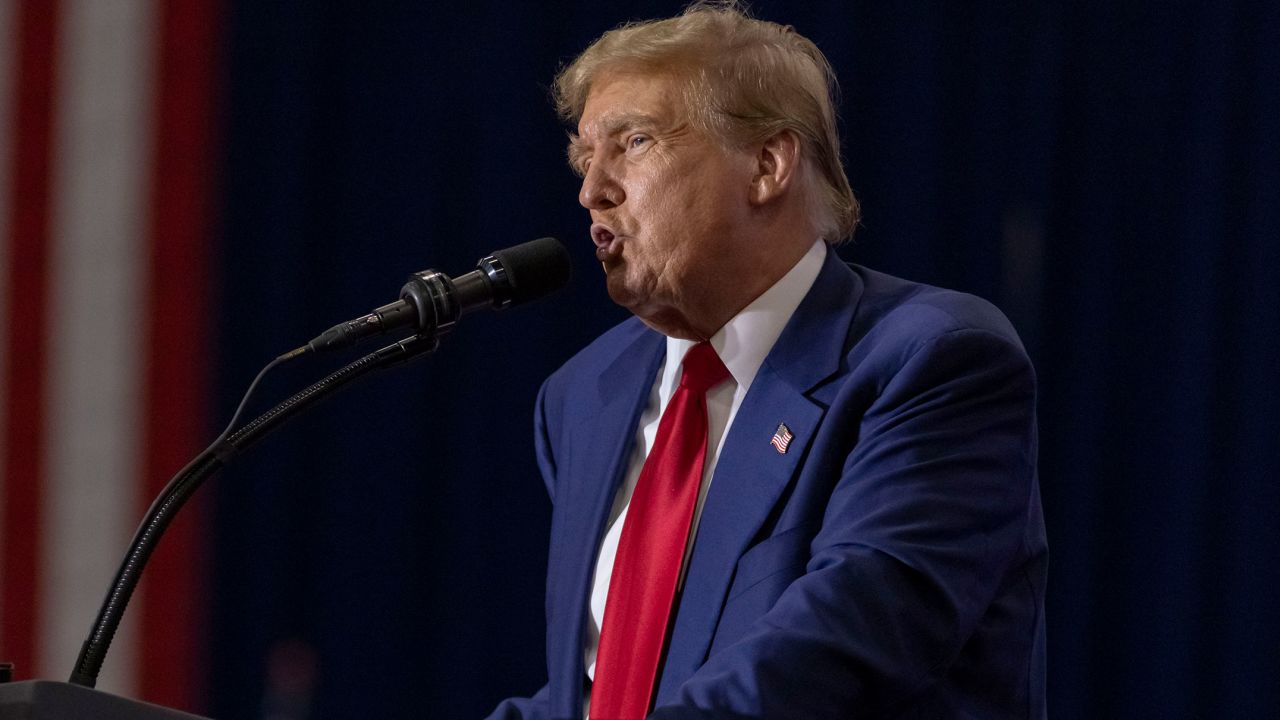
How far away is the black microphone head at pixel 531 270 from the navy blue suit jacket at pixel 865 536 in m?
0.32

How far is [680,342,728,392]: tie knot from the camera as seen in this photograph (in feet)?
6.13

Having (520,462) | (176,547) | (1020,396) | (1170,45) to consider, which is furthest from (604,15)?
(1020,396)

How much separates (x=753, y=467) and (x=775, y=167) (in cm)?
45

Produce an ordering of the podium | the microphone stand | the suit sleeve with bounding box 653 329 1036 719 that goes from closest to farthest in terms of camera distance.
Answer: the podium
the microphone stand
the suit sleeve with bounding box 653 329 1036 719

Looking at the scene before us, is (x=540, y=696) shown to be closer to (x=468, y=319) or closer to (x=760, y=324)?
(x=760, y=324)

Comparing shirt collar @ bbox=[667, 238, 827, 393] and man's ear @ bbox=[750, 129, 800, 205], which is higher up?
man's ear @ bbox=[750, 129, 800, 205]

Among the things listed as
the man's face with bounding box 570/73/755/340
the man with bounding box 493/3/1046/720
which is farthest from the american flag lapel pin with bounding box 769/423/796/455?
the man's face with bounding box 570/73/755/340

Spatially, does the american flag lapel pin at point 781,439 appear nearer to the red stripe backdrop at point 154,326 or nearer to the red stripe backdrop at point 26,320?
the red stripe backdrop at point 154,326

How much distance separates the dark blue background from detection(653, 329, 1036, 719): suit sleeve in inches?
→ 57.4

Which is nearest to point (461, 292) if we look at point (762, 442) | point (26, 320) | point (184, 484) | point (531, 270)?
point (531, 270)

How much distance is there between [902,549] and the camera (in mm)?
1482

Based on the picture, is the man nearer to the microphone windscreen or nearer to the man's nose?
the man's nose

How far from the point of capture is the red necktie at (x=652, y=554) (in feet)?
5.61

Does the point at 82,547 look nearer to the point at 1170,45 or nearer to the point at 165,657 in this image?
the point at 165,657
